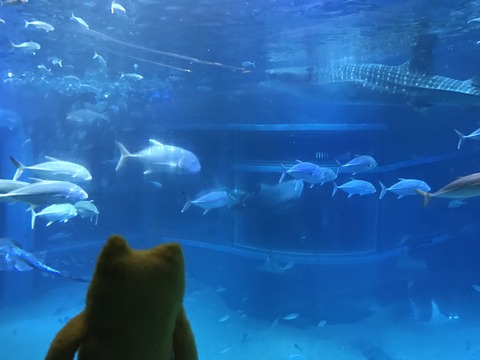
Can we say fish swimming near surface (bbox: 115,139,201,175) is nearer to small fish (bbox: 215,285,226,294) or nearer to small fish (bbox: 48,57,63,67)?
small fish (bbox: 215,285,226,294)

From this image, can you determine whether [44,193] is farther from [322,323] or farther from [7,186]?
[322,323]

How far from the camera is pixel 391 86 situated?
12.2 m

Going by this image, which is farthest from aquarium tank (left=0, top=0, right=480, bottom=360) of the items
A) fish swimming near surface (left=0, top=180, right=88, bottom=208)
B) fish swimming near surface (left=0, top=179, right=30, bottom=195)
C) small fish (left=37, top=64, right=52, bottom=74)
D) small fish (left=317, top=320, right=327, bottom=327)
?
fish swimming near surface (left=0, top=179, right=30, bottom=195)

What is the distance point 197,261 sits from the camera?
15836 mm

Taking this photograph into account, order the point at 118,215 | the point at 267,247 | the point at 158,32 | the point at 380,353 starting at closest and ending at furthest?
the point at 380,353
the point at 267,247
the point at 158,32
the point at 118,215

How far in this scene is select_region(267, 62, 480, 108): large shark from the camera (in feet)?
36.6

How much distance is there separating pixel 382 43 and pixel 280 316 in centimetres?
1199

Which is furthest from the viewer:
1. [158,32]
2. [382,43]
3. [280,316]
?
[382,43]

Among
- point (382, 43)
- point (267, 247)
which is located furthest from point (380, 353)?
point (382, 43)

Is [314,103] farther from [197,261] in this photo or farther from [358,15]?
[197,261]

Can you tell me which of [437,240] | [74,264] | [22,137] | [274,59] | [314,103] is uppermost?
[274,59]

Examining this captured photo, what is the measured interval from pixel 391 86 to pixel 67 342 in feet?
41.1

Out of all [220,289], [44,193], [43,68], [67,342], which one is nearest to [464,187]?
[67,342]

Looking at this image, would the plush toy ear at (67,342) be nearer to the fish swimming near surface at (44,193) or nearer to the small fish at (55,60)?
the fish swimming near surface at (44,193)
